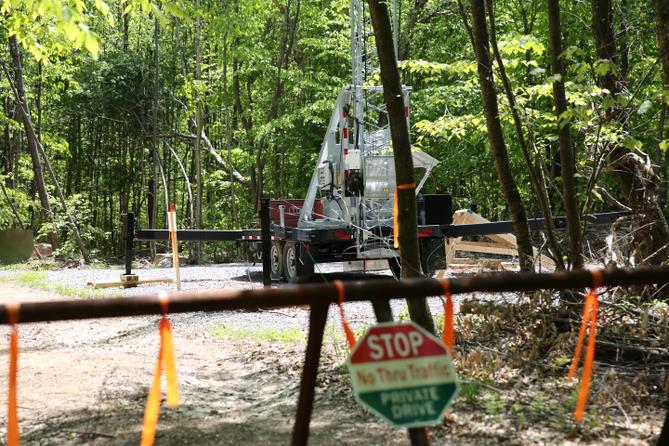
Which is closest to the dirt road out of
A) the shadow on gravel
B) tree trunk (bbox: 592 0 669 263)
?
the shadow on gravel

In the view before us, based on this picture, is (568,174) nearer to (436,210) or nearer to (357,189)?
(357,189)

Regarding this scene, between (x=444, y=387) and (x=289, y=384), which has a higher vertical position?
(x=444, y=387)

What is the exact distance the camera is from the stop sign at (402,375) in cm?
284

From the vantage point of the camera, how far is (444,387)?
9.56 ft

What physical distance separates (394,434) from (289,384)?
1.74 m

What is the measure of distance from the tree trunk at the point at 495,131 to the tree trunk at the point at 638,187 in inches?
41.2

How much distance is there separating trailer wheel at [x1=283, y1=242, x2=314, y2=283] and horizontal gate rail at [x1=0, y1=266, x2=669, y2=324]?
9949mm

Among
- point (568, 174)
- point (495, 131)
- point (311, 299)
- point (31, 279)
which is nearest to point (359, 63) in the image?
point (495, 131)

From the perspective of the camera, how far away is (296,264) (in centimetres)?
1390

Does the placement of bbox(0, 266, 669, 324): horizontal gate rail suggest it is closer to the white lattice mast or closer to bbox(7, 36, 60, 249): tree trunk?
the white lattice mast

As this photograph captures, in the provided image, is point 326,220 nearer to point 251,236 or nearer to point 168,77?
point 251,236

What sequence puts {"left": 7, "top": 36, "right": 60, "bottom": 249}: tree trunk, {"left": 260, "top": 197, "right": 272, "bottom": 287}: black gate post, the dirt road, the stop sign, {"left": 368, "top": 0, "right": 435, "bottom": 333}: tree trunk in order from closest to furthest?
the stop sign, the dirt road, {"left": 368, "top": 0, "right": 435, "bottom": 333}: tree trunk, {"left": 260, "top": 197, "right": 272, "bottom": 287}: black gate post, {"left": 7, "top": 36, "right": 60, "bottom": 249}: tree trunk

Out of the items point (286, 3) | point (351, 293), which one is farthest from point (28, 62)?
point (351, 293)

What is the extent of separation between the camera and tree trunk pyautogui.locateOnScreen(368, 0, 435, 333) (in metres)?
5.66
